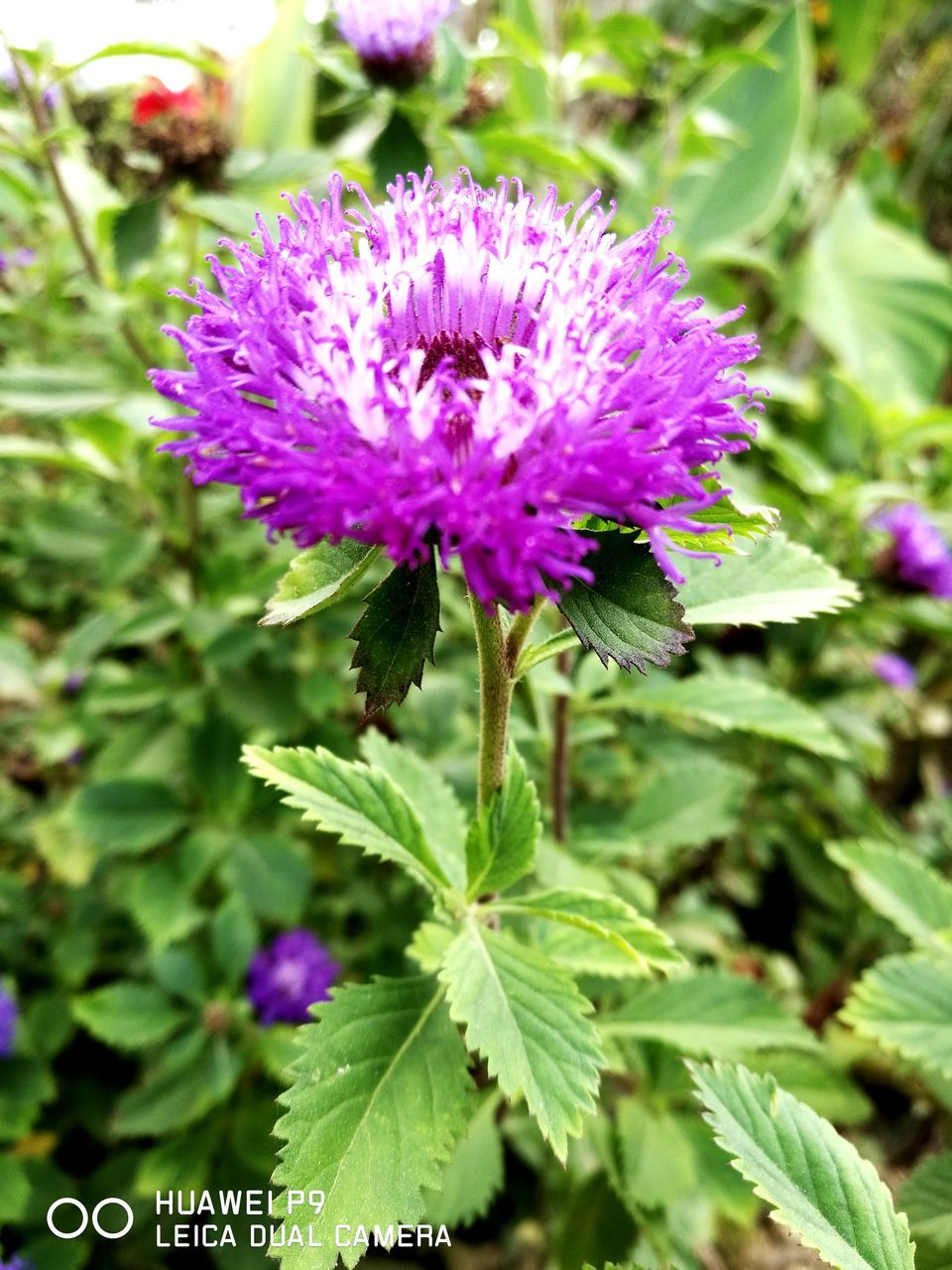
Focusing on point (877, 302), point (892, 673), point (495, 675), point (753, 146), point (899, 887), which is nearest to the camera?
point (495, 675)

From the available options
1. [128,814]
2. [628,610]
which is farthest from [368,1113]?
[128,814]

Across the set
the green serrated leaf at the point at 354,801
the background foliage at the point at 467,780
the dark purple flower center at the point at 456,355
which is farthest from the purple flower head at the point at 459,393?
the green serrated leaf at the point at 354,801

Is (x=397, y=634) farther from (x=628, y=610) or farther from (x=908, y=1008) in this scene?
(x=908, y=1008)

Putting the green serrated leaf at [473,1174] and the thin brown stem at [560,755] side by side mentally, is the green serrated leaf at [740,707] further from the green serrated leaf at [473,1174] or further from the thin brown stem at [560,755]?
the green serrated leaf at [473,1174]

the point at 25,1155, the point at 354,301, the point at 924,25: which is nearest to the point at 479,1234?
the point at 25,1155

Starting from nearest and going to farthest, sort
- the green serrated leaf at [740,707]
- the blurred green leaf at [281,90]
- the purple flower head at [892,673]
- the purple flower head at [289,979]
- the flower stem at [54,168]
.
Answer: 1. the green serrated leaf at [740,707]
2. the flower stem at [54,168]
3. the purple flower head at [289,979]
4. the purple flower head at [892,673]
5. the blurred green leaf at [281,90]

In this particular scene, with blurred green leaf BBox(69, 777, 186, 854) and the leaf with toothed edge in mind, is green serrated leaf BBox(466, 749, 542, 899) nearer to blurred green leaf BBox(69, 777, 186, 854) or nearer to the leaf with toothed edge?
the leaf with toothed edge
